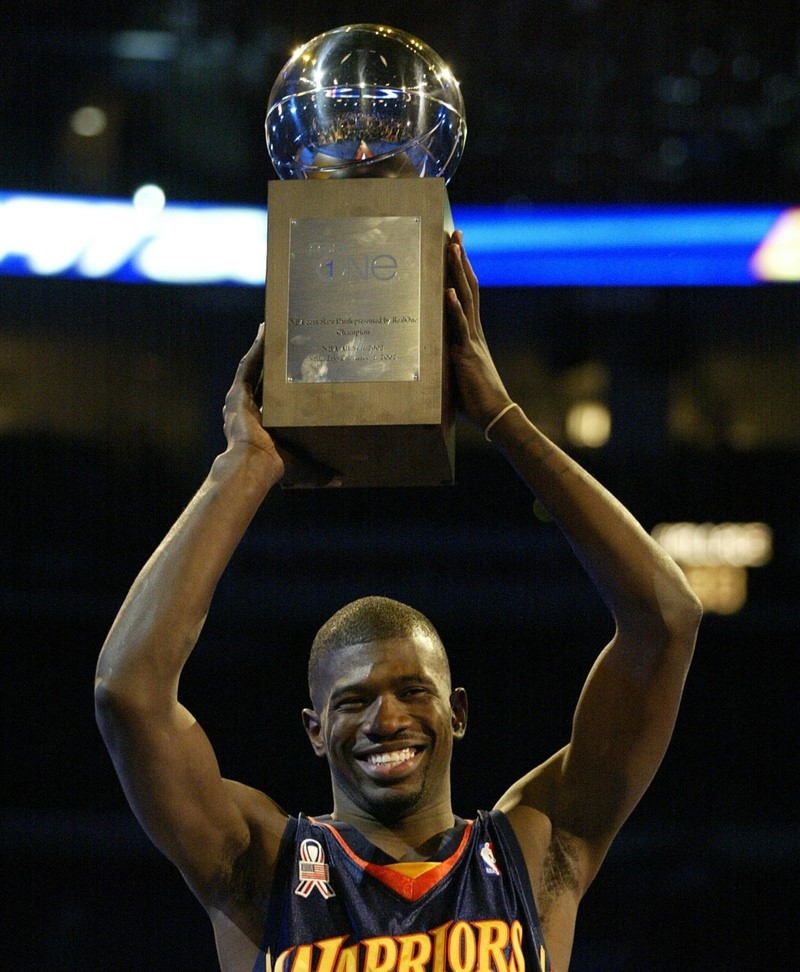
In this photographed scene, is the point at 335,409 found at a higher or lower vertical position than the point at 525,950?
higher

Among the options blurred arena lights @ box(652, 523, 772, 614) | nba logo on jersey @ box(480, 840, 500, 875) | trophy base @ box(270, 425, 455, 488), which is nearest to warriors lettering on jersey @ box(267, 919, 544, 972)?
nba logo on jersey @ box(480, 840, 500, 875)

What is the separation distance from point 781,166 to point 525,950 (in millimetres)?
5186

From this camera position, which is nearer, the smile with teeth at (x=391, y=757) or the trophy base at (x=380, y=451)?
the trophy base at (x=380, y=451)

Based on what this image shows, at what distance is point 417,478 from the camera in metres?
2.16

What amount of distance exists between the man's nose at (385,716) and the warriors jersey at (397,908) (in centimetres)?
18

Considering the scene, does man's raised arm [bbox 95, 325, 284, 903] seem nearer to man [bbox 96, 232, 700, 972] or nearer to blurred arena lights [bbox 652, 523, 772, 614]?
man [bbox 96, 232, 700, 972]

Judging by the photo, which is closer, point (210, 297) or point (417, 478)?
point (417, 478)

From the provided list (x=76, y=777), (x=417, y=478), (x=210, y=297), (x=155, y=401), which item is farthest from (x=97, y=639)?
(x=417, y=478)

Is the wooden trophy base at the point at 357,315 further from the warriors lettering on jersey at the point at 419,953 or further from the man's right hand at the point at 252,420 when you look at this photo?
the warriors lettering on jersey at the point at 419,953

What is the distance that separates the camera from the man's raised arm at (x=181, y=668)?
1871 mm

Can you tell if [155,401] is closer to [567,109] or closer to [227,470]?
[567,109]

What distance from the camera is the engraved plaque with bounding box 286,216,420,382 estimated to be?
1920mm

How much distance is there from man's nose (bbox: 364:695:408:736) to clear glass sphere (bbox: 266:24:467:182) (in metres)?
0.81

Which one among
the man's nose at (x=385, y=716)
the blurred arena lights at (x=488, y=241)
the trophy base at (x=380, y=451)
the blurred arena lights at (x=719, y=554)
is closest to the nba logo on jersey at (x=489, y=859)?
the man's nose at (x=385, y=716)
